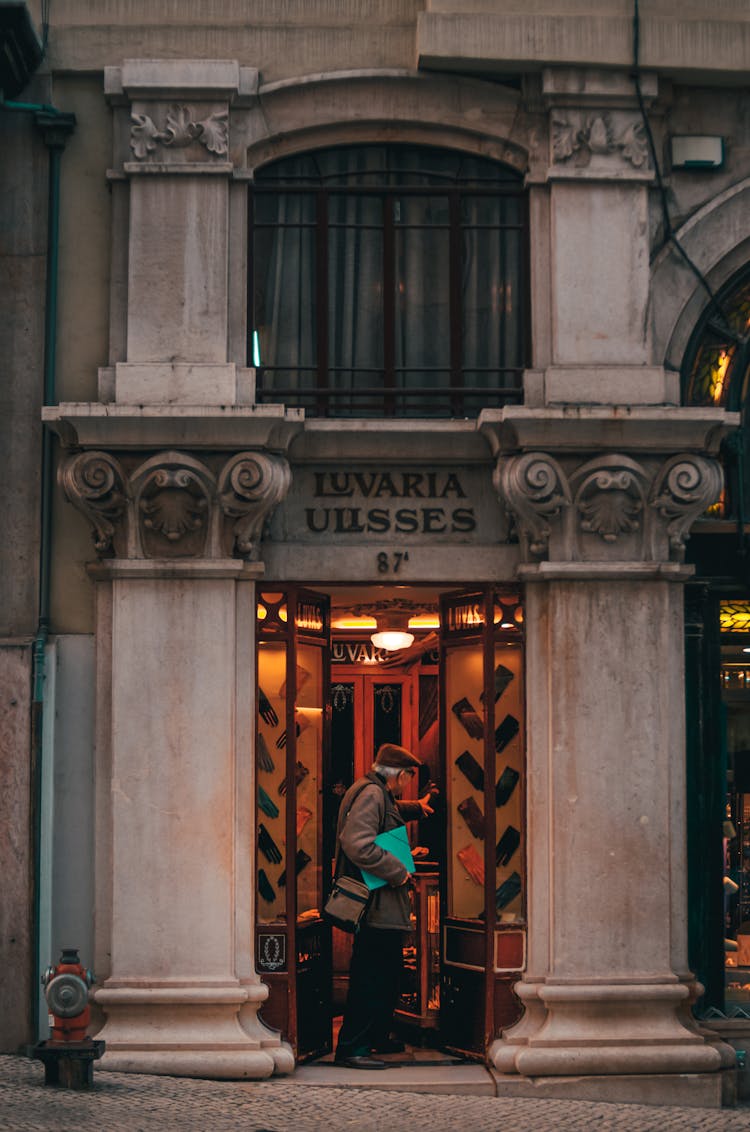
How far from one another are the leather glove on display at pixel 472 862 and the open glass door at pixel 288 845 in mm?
1099

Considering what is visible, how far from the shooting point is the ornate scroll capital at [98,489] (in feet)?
40.8

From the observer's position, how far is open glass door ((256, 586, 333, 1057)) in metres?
12.7

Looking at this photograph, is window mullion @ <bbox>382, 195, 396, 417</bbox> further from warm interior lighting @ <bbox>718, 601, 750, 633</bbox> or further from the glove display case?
the glove display case

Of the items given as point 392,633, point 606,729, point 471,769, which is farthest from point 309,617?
point 392,633

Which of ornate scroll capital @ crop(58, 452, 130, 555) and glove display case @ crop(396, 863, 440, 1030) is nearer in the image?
ornate scroll capital @ crop(58, 452, 130, 555)

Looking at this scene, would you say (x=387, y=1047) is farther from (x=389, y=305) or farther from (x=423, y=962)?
(x=389, y=305)

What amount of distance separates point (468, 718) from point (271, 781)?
1.56 metres

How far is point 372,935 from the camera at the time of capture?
1293 centimetres

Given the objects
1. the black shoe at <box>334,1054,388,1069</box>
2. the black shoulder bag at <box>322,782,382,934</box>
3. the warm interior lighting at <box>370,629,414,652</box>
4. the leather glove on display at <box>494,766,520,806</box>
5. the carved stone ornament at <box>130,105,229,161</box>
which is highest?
the carved stone ornament at <box>130,105,229,161</box>

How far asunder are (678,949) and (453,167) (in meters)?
5.89

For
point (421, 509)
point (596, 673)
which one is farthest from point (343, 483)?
point (596, 673)

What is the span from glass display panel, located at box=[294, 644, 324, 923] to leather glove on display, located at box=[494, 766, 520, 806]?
140 cm

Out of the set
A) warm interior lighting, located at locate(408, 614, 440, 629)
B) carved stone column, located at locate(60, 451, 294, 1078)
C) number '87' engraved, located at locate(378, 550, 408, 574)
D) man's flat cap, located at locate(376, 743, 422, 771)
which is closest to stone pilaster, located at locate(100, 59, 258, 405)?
carved stone column, located at locate(60, 451, 294, 1078)

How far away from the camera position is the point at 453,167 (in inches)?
526
